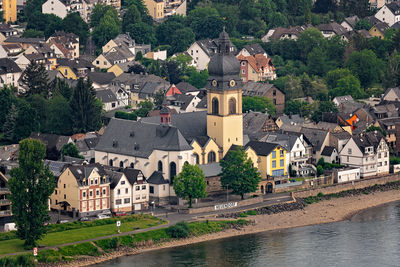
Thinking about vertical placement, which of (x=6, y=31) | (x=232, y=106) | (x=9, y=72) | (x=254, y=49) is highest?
(x=6, y=31)

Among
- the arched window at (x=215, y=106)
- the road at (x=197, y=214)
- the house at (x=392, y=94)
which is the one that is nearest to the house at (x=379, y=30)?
the house at (x=392, y=94)

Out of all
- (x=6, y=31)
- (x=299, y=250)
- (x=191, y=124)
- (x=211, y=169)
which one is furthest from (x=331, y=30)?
(x=299, y=250)

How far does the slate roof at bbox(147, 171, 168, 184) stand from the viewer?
120 metres

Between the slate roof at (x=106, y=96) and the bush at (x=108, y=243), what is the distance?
1824 inches

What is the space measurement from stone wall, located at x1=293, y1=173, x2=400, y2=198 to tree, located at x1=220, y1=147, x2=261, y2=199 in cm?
585

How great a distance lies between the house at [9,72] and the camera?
156913 millimetres

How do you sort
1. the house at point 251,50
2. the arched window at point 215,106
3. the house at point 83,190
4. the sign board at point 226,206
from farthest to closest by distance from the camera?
the house at point 251,50
the arched window at point 215,106
the sign board at point 226,206
the house at point 83,190

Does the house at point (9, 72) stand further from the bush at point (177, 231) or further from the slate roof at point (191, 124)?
the bush at point (177, 231)

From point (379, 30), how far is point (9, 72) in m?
59.6

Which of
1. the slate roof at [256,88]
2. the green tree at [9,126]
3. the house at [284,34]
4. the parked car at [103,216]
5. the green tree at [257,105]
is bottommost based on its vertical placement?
the parked car at [103,216]

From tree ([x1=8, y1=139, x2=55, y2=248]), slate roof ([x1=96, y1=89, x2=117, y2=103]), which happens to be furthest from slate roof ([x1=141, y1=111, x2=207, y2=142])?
slate roof ([x1=96, y1=89, x2=117, y2=103])

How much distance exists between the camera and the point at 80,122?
142125 millimetres

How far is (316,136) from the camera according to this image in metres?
134

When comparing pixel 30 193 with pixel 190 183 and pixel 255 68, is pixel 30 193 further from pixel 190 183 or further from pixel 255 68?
pixel 255 68
